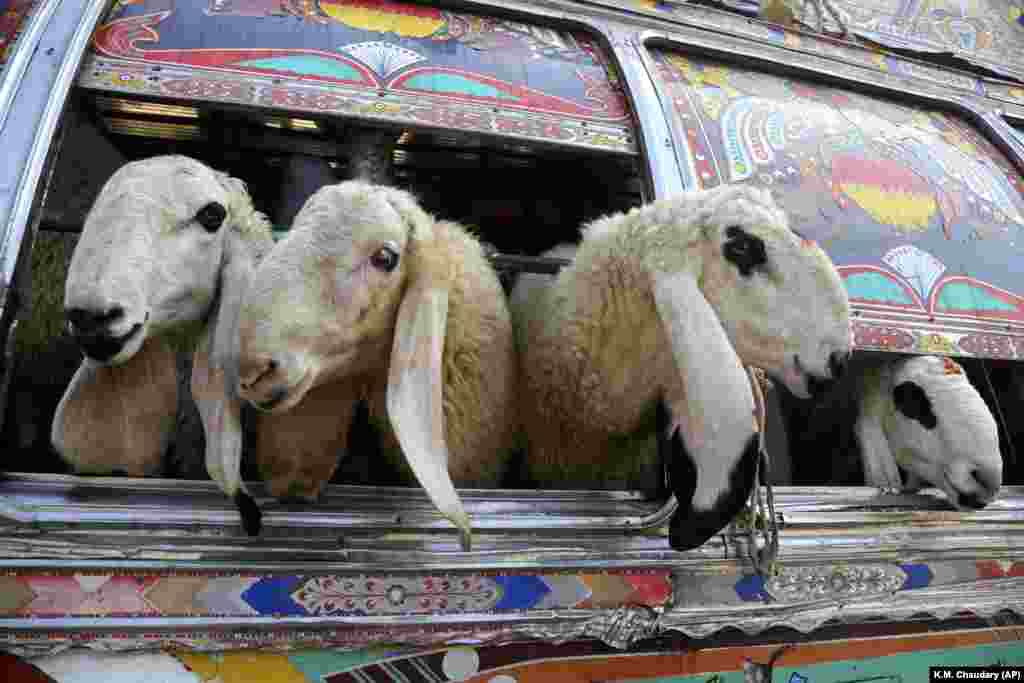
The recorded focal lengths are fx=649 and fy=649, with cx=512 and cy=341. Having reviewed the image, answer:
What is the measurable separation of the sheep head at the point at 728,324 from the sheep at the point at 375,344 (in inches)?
13.9

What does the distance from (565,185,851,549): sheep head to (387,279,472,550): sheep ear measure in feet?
1.31

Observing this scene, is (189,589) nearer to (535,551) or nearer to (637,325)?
(535,551)

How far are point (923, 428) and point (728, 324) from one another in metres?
0.87

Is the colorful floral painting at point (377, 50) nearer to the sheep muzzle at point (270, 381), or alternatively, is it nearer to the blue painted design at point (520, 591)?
the sheep muzzle at point (270, 381)

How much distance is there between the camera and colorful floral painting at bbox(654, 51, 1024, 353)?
178 centimetres

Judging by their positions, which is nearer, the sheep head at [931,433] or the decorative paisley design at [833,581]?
the decorative paisley design at [833,581]

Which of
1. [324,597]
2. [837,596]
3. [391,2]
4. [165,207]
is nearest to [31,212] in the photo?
[165,207]

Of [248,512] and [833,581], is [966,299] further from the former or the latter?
[248,512]

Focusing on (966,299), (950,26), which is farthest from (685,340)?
(950,26)

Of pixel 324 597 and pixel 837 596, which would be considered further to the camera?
pixel 837 596

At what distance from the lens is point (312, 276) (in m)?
0.96

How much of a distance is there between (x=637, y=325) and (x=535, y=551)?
0.46 metres

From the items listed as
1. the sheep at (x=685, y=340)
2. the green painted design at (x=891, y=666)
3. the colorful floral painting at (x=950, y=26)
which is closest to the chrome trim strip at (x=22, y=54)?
the sheep at (x=685, y=340)

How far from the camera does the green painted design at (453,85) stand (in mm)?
1646
